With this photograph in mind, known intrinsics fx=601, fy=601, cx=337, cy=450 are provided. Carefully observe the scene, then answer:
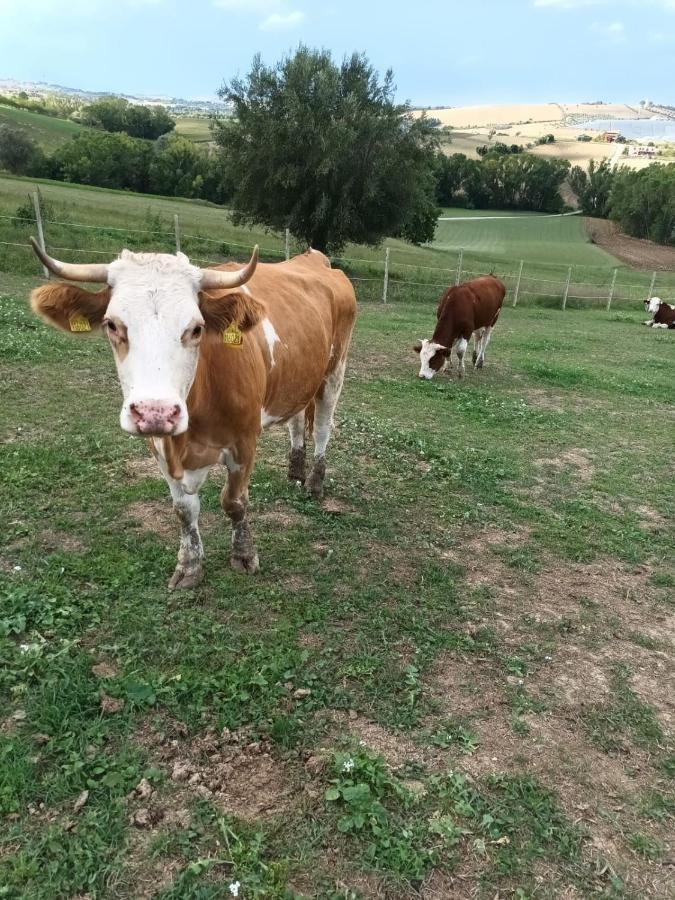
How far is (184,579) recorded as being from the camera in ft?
13.9

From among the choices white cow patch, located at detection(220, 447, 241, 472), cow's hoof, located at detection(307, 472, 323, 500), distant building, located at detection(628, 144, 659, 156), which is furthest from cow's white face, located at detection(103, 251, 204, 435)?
distant building, located at detection(628, 144, 659, 156)

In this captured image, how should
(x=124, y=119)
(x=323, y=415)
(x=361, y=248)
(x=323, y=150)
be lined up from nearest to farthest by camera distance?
(x=323, y=415) → (x=323, y=150) → (x=361, y=248) → (x=124, y=119)

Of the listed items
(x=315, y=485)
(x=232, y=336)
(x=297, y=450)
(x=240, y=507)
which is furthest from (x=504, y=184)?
(x=232, y=336)

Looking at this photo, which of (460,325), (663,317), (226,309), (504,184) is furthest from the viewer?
(504,184)

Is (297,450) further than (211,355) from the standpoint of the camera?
Yes

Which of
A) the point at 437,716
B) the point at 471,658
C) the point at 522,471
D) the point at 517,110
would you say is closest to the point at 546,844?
the point at 437,716

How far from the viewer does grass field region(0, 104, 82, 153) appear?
59312 millimetres

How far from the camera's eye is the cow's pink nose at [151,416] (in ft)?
8.94

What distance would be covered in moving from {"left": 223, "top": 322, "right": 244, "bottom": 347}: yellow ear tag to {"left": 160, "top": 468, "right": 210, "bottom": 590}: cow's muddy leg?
0.99m

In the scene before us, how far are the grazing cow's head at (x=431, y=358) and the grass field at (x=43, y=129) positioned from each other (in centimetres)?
5804

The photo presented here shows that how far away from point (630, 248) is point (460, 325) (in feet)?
182

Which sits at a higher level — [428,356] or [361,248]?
[428,356]

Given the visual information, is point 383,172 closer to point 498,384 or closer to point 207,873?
point 498,384

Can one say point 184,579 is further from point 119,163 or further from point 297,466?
point 119,163
